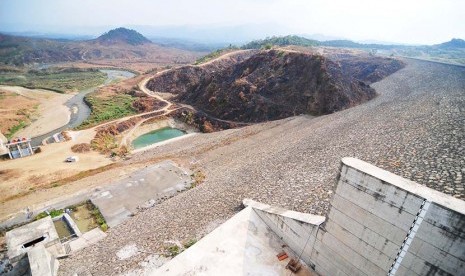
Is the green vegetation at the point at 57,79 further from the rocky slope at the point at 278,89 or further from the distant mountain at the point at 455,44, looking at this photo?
the distant mountain at the point at 455,44

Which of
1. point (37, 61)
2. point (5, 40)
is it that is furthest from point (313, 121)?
point (5, 40)

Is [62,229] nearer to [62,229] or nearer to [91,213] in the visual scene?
[62,229]

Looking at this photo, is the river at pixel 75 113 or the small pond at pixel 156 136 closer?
the small pond at pixel 156 136

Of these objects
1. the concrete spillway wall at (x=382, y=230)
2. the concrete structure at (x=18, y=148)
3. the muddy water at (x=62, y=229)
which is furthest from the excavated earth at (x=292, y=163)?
the concrete structure at (x=18, y=148)

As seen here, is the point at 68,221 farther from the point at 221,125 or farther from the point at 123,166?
the point at 221,125

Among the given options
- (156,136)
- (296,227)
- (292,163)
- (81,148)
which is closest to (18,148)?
(81,148)

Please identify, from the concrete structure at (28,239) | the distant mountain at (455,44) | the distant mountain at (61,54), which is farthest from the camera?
the distant mountain at (455,44)
